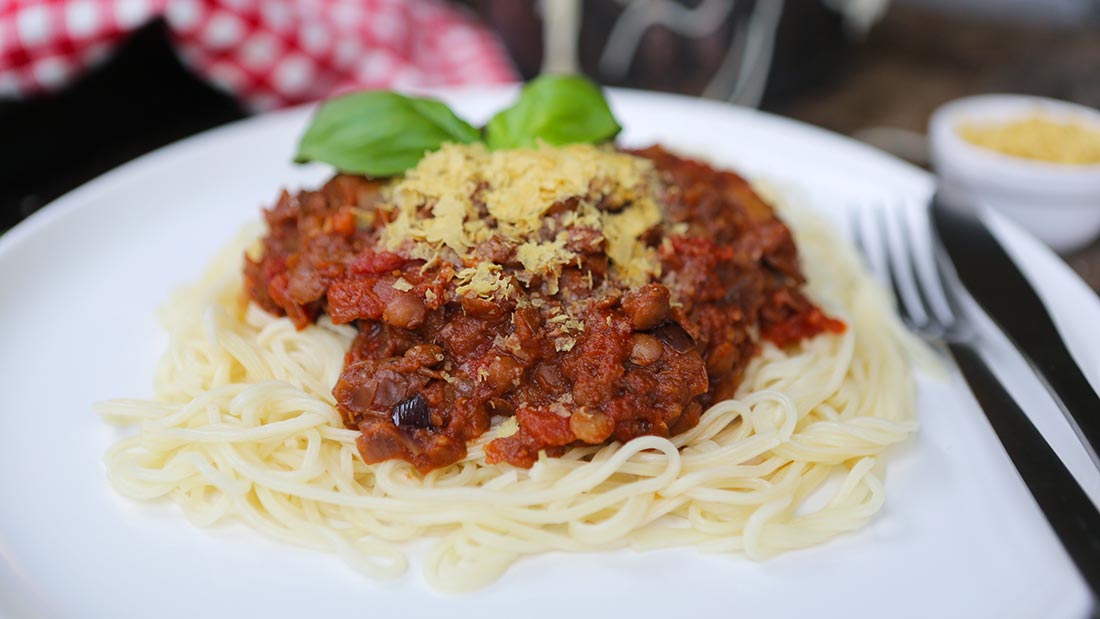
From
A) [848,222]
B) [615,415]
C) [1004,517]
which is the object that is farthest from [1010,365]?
[615,415]

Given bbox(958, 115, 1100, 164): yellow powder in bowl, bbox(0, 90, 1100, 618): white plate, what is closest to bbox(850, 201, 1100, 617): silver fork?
bbox(0, 90, 1100, 618): white plate

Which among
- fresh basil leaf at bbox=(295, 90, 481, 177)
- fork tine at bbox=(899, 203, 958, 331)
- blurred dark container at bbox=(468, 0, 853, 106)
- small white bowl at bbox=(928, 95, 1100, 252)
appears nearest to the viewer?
fresh basil leaf at bbox=(295, 90, 481, 177)

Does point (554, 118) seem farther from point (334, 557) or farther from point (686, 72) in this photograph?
point (686, 72)

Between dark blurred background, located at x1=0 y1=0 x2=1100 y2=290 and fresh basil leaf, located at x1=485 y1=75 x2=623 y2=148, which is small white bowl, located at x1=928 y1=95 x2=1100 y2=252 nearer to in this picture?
dark blurred background, located at x1=0 y1=0 x2=1100 y2=290

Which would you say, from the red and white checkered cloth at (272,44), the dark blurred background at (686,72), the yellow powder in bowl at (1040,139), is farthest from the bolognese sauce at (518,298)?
the dark blurred background at (686,72)

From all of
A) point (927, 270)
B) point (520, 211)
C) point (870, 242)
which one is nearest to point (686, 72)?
point (870, 242)

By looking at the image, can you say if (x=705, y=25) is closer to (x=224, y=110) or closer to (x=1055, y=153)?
(x=1055, y=153)

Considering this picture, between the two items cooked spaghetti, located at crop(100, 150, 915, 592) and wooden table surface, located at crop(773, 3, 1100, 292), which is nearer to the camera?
cooked spaghetti, located at crop(100, 150, 915, 592)
